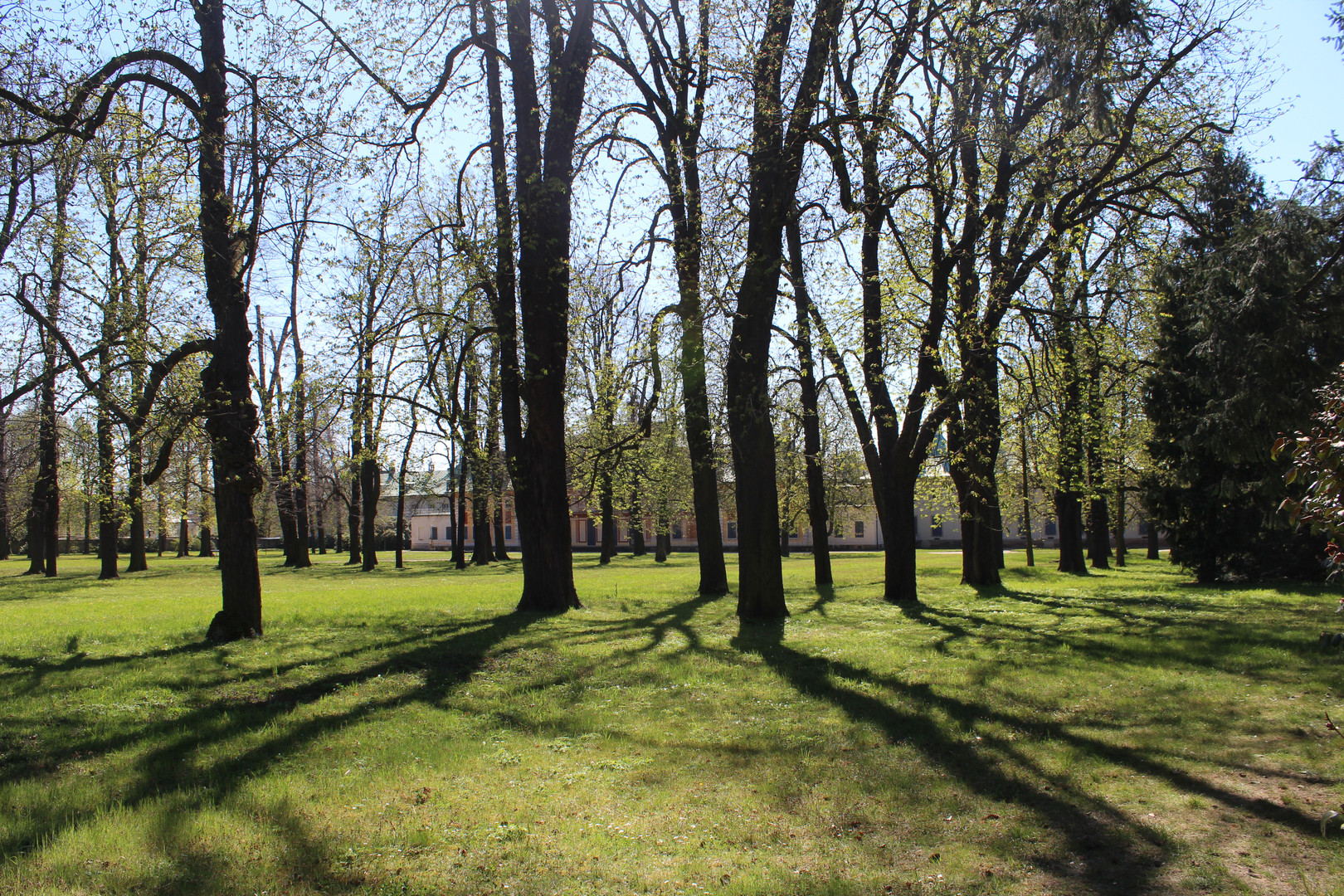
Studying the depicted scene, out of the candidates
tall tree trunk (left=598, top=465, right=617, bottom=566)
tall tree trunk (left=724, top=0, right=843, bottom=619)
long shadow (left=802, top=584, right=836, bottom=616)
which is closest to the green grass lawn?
tall tree trunk (left=724, top=0, right=843, bottom=619)

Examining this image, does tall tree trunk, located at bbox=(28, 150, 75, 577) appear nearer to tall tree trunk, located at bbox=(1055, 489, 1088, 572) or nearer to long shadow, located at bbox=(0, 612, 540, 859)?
long shadow, located at bbox=(0, 612, 540, 859)

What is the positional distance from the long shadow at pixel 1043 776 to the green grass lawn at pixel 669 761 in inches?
1.1

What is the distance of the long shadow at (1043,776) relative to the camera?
13.2 feet

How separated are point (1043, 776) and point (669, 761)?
2.60 meters

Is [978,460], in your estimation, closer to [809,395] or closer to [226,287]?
[809,395]

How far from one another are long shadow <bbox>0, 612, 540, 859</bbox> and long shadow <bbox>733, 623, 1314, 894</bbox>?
4055 millimetres

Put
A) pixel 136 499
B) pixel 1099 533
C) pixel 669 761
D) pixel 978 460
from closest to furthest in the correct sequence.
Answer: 1. pixel 669 761
2. pixel 136 499
3. pixel 978 460
4. pixel 1099 533

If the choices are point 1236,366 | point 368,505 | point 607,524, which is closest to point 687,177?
point 1236,366

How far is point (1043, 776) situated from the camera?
5.29 m

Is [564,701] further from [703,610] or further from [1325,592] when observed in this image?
[1325,592]

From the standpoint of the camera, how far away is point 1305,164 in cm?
976

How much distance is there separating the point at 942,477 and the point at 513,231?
65.1 ft

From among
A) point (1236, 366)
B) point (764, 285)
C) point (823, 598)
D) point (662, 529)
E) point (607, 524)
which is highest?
point (764, 285)

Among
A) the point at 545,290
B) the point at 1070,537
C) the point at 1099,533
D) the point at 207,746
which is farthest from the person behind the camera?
the point at 1099,533
